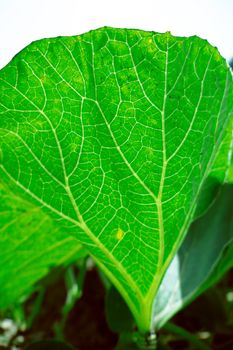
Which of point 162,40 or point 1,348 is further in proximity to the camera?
point 1,348

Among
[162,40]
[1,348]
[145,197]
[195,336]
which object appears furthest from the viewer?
[1,348]

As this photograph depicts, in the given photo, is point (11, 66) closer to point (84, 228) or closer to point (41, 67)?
point (41, 67)

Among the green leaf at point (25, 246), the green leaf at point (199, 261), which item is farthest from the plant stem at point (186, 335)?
the green leaf at point (25, 246)

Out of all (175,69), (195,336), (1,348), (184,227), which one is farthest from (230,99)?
(1,348)

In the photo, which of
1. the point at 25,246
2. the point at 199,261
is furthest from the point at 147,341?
the point at 25,246

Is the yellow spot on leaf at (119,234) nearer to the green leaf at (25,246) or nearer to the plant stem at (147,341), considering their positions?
the green leaf at (25,246)

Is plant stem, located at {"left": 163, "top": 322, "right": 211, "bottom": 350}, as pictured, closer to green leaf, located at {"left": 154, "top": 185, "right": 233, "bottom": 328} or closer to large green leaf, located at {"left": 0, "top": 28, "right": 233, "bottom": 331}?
green leaf, located at {"left": 154, "top": 185, "right": 233, "bottom": 328}

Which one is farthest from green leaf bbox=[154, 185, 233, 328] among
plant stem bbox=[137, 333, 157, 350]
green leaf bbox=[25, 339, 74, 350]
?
green leaf bbox=[25, 339, 74, 350]
